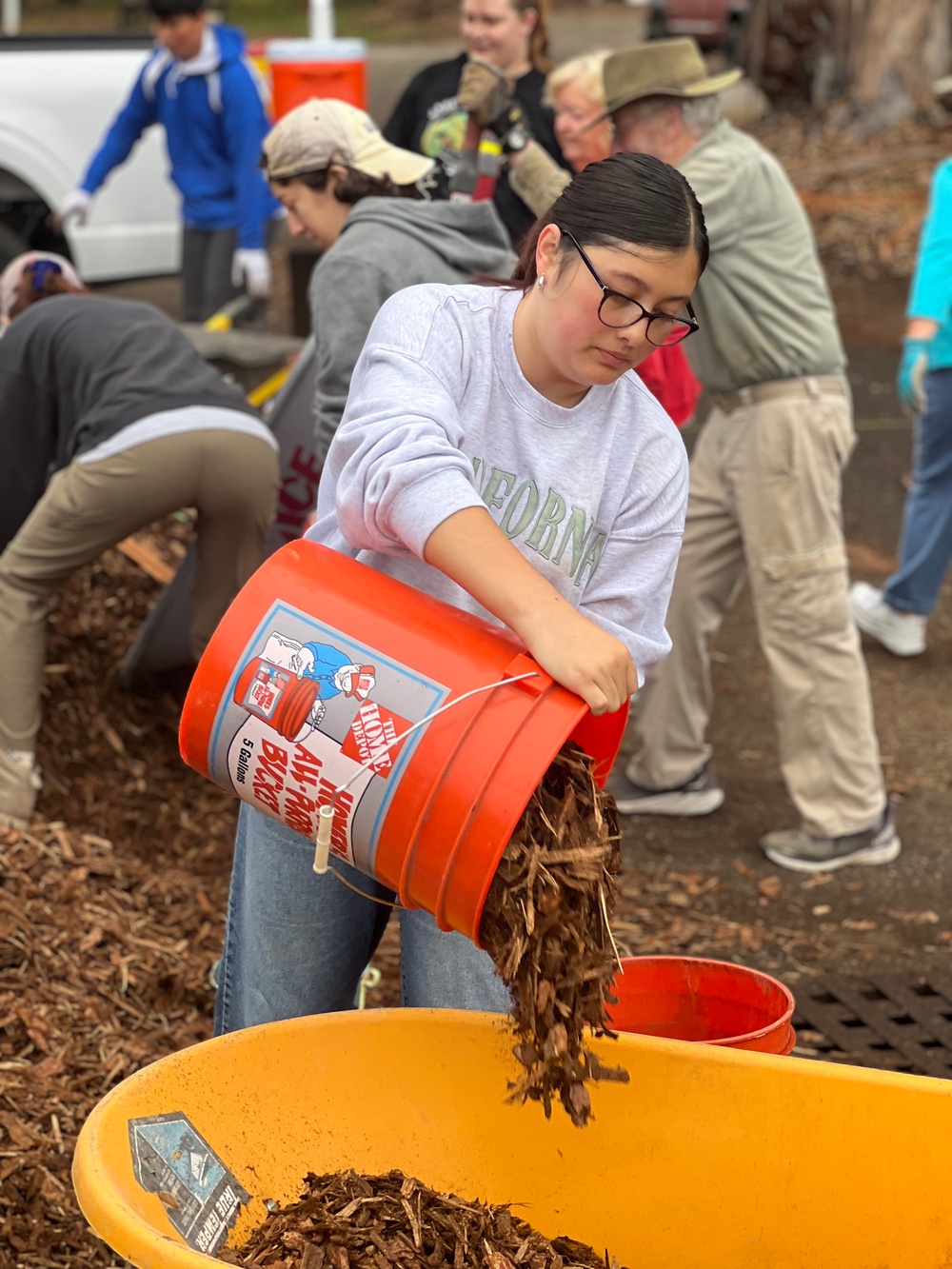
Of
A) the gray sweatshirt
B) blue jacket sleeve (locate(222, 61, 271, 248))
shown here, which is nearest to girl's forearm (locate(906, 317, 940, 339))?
blue jacket sleeve (locate(222, 61, 271, 248))

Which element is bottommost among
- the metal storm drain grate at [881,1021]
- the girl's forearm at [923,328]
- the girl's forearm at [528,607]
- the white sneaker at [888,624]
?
the white sneaker at [888,624]

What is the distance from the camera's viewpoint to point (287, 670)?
2195mm

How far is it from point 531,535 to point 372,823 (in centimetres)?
49

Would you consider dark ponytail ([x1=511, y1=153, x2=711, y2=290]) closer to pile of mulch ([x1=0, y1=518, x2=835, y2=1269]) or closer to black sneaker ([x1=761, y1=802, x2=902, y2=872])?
pile of mulch ([x1=0, y1=518, x2=835, y2=1269])

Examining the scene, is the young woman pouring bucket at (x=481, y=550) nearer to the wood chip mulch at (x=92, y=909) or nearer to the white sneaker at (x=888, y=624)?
the wood chip mulch at (x=92, y=909)

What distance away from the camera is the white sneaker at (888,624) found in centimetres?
640

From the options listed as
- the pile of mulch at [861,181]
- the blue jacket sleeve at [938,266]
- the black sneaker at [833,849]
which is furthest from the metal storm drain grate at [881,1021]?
the pile of mulch at [861,181]

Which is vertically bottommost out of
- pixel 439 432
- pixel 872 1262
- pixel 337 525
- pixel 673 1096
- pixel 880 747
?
pixel 880 747

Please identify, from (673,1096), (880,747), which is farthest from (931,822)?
(673,1096)

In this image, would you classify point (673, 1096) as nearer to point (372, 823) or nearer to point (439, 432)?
point (372, 823)

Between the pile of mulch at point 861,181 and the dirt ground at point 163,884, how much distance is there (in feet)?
19.0

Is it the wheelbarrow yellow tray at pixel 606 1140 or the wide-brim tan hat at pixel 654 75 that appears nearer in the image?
the wheelbarrow yellow tray at pixel 606 1140

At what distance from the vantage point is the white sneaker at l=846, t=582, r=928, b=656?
6402 mm

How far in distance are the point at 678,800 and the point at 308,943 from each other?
8.96 feet
